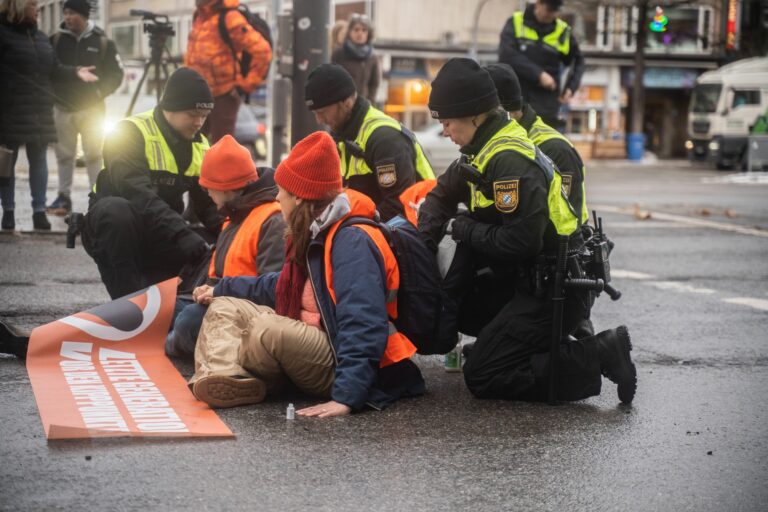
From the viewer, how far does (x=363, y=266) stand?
484 centimetres

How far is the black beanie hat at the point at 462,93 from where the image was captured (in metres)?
5.23

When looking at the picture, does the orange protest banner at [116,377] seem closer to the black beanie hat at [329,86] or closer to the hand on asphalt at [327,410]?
the hand on asphalt at [327,410]

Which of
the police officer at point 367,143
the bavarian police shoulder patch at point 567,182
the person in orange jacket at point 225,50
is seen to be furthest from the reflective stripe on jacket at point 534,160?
the person in orange jacket at point 225,50

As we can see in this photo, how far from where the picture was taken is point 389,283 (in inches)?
198

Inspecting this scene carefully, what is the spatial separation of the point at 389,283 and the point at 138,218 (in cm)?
191

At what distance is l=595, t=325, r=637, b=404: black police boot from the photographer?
5133mm

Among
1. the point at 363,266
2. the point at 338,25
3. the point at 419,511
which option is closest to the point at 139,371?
the point at 363,266

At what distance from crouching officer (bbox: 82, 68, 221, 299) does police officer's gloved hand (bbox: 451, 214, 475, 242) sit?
1.58 metres

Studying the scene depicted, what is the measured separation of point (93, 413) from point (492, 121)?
2081 millimetres

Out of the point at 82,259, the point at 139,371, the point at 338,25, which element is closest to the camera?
the point at 139,371

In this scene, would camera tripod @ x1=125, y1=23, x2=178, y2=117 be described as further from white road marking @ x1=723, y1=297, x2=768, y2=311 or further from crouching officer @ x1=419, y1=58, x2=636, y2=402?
crouching officer @ x1=419, y1=58, x2=636, y2=402

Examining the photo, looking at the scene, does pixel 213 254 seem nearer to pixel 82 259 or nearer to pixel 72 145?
pixel 82 259

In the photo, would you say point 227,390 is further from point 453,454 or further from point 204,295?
point 453,454

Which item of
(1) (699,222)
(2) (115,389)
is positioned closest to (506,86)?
(2) (115,389)
